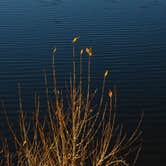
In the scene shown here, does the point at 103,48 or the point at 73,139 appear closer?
the point at 73,139

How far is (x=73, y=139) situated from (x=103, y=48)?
566 inches

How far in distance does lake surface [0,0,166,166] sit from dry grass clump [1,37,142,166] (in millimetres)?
732

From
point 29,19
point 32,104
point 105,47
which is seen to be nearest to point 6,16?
point 29,19

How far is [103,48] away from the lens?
737 inches

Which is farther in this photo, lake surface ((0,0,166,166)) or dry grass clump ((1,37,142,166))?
lake surface ((0,0,166,166))

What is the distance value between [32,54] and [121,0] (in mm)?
14071

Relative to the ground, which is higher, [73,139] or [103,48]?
[73,139]

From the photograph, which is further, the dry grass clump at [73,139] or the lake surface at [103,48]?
the lake surface at [103,48]

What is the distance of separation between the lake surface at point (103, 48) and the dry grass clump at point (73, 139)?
732 mm

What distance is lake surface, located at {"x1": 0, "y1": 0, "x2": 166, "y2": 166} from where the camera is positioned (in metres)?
12.0

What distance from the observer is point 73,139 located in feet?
14.9

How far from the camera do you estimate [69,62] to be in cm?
1669

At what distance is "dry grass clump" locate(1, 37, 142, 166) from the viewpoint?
14.4ft

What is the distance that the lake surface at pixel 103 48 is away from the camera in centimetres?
1202
